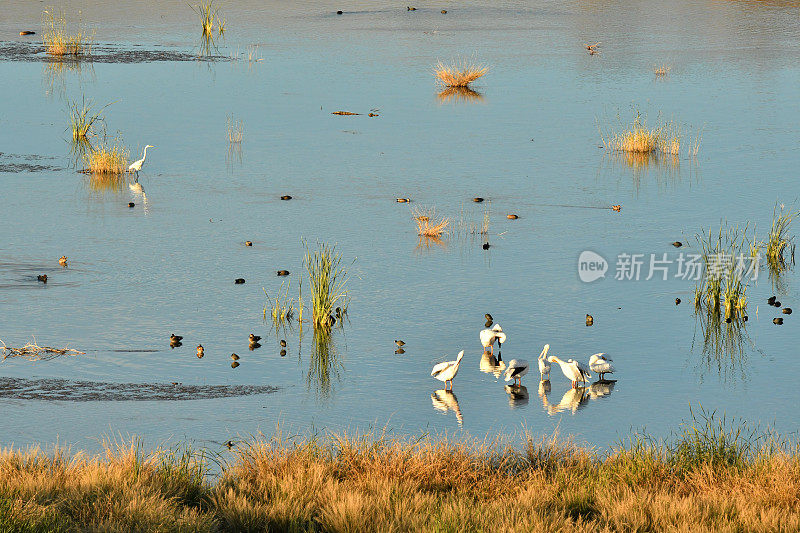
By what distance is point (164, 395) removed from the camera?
936 cm

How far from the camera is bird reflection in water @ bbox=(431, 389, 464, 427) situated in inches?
364

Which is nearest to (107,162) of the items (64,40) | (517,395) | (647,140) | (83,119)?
(83,119)

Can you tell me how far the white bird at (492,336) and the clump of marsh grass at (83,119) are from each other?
10675 mm

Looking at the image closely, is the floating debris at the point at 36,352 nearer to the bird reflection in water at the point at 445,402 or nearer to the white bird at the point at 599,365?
the bird reflection in water at the point at 445,402

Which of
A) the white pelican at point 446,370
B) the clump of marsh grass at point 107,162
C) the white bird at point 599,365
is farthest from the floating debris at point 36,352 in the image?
the clump of marsh grass at point 107,162

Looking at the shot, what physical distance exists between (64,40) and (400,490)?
78.9 feet

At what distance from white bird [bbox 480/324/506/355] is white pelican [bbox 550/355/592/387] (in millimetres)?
641

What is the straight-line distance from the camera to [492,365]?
33.5 ft

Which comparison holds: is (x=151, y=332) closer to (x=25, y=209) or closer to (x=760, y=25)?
(x=25, y=209)

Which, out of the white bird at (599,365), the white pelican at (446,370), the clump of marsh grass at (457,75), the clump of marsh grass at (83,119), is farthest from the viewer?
the clump of marsh grass at (457,75)

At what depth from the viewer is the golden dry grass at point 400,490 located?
691cm

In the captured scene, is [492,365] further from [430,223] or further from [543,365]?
[430,223]

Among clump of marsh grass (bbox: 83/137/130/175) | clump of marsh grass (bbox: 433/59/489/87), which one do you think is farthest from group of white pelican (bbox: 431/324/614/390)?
clump of marsh grass (bbox: 433/59/489/87)

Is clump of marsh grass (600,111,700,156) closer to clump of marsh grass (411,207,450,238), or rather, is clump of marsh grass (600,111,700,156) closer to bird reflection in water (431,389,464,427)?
clump of marsh grass (411,207,450,238)
